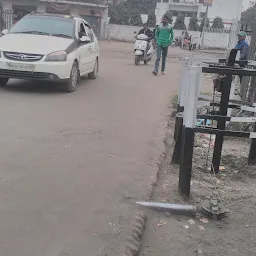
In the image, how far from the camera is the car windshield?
1041cm

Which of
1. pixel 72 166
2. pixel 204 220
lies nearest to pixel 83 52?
pixel 72 166

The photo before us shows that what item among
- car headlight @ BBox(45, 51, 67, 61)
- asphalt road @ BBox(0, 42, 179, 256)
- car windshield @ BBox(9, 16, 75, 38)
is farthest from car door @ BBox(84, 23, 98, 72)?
asphalt road @ BBox(0, 42, 179, 256)

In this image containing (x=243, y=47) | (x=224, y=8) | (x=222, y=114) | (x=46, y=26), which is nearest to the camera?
(x=222, y=114)

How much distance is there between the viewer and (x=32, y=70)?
916 centimetres

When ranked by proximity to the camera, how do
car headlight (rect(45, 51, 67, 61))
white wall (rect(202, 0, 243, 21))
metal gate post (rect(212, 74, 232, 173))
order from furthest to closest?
white wall (rect(202, 0, 243, 21)), car headlight (rect(45, 51, 67, 61)), metal gate post (rect(212, 74, 232, 173))

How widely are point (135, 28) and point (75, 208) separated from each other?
46.2m

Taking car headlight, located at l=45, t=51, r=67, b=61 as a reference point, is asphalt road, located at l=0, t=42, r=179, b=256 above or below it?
below

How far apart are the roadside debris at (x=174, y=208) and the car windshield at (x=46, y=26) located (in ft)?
22.8

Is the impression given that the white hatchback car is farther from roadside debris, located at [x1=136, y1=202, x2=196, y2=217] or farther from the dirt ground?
Answer: roadside debris, located at [x1=136, y1=202, x2=196, y2=217]

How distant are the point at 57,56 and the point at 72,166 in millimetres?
4864

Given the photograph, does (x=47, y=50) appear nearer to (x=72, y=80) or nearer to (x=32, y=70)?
(x=32, y=70)

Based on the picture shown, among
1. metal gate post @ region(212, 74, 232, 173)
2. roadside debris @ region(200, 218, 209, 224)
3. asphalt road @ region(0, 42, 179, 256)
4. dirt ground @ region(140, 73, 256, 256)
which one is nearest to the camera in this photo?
asphalt road @ region(0, 42, 179, 256)

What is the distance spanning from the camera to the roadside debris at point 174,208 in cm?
416

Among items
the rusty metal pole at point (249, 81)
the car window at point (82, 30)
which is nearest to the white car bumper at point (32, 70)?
the car window at point (82, 30)
